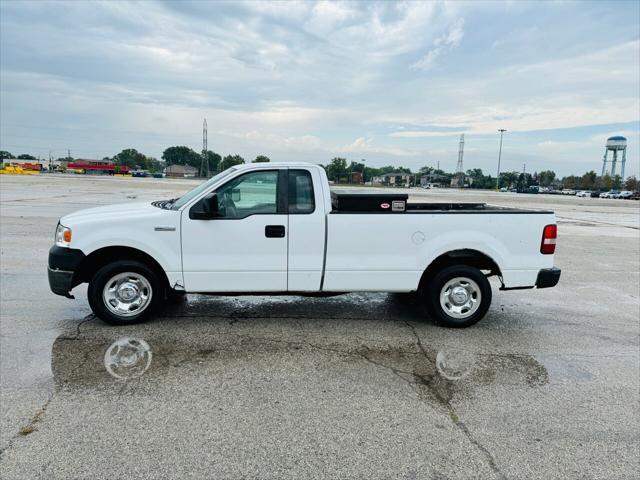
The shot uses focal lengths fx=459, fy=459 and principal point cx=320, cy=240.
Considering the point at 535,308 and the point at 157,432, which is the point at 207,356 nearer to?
the point at 157,432

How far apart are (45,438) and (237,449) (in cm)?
130

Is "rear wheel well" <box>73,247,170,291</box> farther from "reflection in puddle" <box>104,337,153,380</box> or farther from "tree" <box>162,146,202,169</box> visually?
"tree" <box>162,146,202,169</box>

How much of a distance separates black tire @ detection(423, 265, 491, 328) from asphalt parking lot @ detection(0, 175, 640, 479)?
178 millimetres

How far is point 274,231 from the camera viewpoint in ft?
16.8

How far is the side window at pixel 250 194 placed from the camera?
5.16 metres

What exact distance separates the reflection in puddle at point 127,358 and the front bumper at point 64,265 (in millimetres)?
922

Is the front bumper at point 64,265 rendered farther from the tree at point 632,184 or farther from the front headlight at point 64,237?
the tree at point 632,184

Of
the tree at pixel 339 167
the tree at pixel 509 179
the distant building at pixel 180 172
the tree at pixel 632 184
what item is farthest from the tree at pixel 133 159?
the tree at pixel 632 184

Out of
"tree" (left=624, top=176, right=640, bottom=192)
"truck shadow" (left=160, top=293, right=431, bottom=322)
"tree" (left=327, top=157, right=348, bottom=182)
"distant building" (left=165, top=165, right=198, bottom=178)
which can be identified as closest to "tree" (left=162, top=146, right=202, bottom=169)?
"distant building" (left=165, top=165, right=198, bottom=178)

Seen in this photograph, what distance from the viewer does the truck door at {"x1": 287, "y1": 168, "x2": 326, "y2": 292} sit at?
5133 mm

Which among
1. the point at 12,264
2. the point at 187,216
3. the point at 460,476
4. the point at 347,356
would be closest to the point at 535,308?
the point at 347,356

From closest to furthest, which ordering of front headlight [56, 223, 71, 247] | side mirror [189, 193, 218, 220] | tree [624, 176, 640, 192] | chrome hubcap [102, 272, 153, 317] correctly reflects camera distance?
side mirror [189, 193, 218, 220]
front headlight [56, 223, 71, 247]
chrome hubcap [102, 272, 153, 317]
tree [624, 176, 640, 192]

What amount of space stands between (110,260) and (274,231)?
6.23 ft

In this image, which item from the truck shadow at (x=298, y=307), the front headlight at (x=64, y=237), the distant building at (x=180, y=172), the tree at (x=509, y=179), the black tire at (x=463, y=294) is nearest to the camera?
the front headlight at (x=64, y=237)
